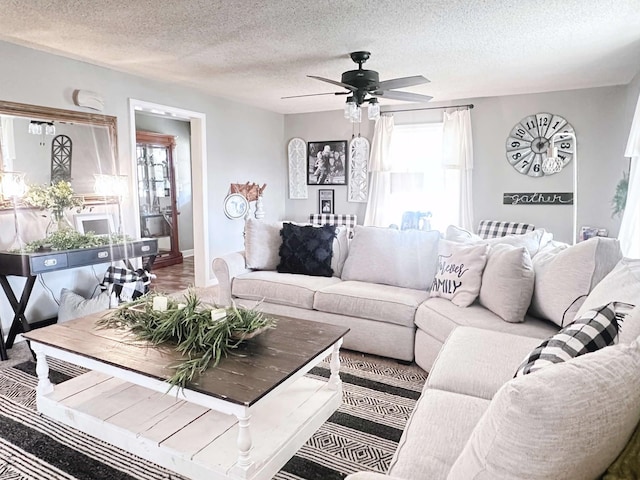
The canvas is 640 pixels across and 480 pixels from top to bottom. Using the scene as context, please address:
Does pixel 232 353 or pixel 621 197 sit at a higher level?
pixel 621 197

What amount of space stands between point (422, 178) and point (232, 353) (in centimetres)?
413

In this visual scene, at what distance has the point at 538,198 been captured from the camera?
505 centimetres

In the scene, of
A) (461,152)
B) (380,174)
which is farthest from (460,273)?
(380,174)

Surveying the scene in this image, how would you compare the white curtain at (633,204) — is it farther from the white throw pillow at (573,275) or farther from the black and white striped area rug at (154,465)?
the black and white striped area rug at (154,465)

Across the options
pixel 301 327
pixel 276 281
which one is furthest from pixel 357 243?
pixel 301 327

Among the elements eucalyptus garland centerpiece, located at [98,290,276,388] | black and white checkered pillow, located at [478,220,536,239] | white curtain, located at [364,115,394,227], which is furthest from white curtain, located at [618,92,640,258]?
eucalyptus garland centerpiece, located at [98,290,276,388]

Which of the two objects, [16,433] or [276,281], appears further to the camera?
[276,281]

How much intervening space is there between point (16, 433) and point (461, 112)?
5.25 meters

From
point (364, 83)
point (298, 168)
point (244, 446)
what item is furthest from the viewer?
point (298, 168)

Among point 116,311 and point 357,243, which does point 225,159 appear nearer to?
point 357,243

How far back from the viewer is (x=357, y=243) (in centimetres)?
359

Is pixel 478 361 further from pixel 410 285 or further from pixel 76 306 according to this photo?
pixel 76 306

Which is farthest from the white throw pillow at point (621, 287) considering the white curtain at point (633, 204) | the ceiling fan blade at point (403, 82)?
the ceiling fan blade at point (403, 82)

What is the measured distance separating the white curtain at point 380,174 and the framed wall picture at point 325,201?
640 mm
